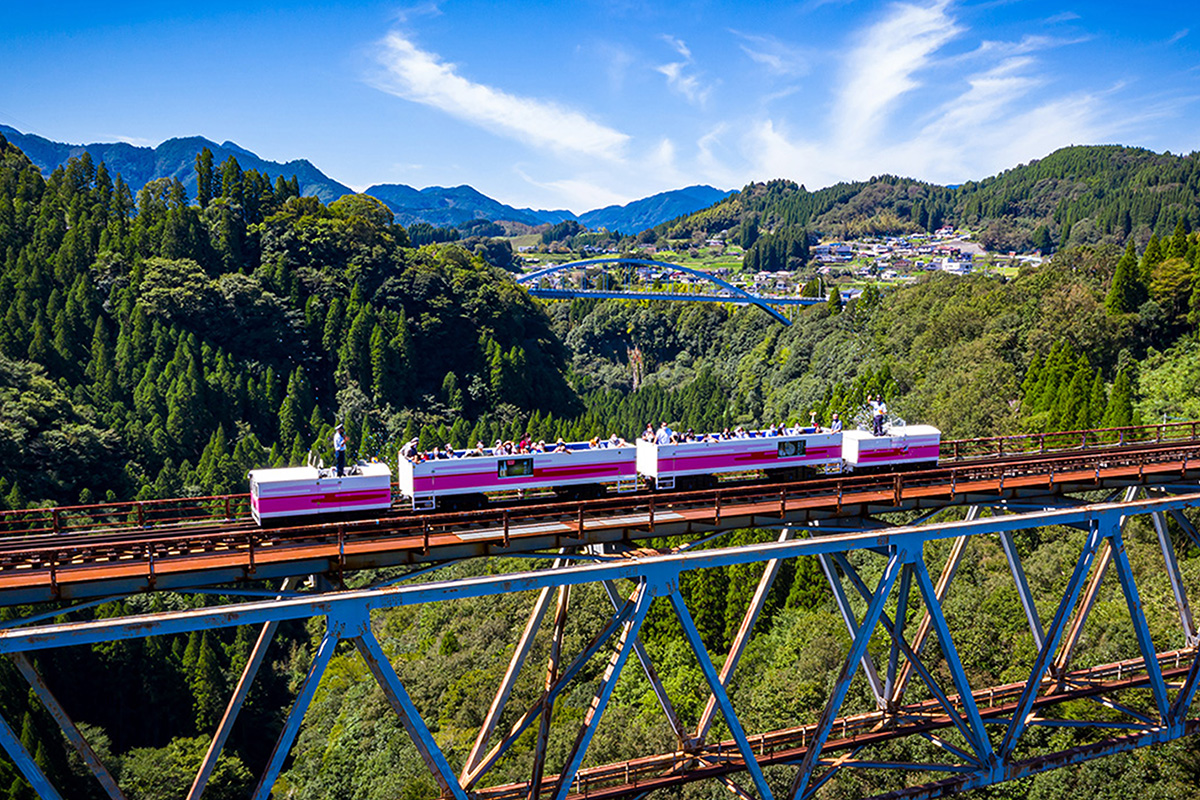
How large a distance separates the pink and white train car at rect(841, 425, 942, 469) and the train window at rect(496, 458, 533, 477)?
1246cm

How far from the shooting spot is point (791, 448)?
100 ft

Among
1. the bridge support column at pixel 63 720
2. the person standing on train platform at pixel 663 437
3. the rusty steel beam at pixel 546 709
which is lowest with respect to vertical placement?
the rusty steel beam at pixel 546 709

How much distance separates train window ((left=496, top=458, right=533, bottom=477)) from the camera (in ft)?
87.1

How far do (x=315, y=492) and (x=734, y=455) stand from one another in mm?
14431

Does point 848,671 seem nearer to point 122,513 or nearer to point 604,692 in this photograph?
point 604,692

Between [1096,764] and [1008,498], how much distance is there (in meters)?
15.2

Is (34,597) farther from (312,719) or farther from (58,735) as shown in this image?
(58,735)

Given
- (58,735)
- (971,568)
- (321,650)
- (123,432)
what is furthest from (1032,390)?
(123,432)

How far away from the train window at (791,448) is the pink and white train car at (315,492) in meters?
14.4

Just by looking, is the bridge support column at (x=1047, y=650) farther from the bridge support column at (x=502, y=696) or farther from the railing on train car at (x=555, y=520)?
the bridge support column at (x=502, y=696)

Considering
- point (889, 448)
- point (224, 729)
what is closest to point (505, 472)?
point (224, 729)

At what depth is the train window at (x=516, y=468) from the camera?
26.6 m

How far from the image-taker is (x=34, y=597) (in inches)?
698

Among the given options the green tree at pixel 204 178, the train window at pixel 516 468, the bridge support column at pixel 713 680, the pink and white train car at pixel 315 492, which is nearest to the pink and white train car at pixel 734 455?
the train window at pixel 516 468
